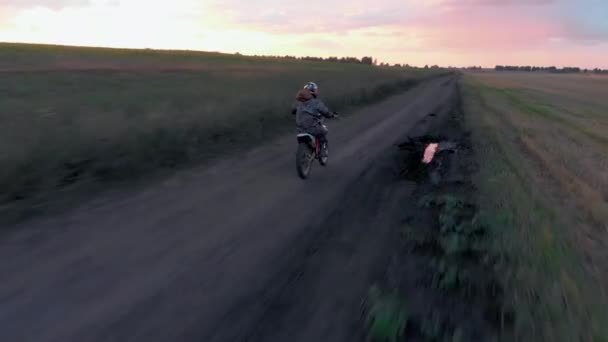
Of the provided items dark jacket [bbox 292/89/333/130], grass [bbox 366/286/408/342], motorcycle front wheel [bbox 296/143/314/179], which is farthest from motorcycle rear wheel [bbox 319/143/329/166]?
grass [bbox 366/286/408/342]

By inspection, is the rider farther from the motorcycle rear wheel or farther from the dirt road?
the dirt road

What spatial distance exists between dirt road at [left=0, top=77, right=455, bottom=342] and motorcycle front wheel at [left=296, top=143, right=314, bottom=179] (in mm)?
357

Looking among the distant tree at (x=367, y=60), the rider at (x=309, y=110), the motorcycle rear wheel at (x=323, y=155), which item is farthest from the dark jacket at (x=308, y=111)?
the distant tree at (x=367, y=60)

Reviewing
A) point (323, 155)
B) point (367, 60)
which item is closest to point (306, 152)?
point (323, 155)

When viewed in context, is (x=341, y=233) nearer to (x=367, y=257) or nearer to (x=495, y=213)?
(x=367, y=257)

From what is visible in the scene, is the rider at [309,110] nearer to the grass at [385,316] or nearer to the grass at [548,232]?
the grass at [548,232]

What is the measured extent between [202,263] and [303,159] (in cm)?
479

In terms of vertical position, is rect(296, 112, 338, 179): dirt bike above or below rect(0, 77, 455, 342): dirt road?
above

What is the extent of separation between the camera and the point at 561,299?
4578 mm

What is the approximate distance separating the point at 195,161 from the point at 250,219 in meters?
4.37

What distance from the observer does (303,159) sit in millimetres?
9891

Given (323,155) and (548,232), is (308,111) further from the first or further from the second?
(548,232)

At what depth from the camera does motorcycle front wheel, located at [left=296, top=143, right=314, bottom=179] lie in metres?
9.77

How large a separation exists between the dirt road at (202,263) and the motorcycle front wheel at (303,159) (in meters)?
0.36
